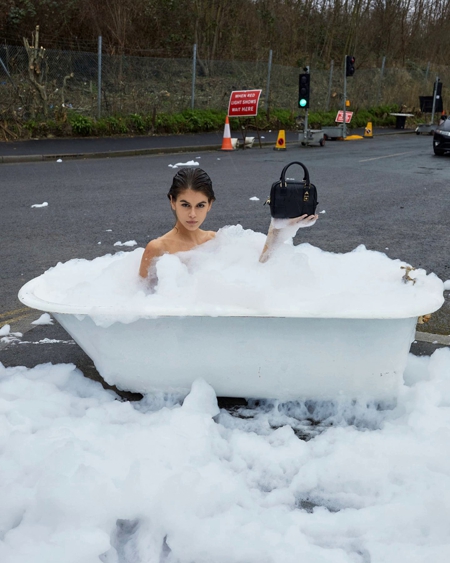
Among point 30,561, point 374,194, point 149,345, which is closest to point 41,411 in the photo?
point 149,345

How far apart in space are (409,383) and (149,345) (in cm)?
132

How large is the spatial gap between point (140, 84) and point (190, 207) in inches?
642

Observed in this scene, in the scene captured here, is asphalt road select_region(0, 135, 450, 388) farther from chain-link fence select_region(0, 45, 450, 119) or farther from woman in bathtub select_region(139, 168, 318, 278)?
chain-link fence select_region(0, 45, 450, 119)

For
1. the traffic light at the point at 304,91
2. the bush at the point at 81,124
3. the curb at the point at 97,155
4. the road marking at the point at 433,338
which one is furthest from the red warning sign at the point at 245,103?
the road marking at the point at 433,338

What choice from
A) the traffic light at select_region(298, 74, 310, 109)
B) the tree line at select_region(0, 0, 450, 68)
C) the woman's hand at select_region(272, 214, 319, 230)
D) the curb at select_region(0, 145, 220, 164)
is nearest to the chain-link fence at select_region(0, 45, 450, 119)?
the tree line at select_region(0, 0, 450, 68)

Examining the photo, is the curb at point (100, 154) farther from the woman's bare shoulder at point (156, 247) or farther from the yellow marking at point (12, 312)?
the woman's bare shoulder at point (156, 247)

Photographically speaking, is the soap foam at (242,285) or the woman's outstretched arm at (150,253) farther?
the woman's outstretched arm at (150,253)

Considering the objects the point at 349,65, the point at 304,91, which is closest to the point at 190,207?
the point at 304,91

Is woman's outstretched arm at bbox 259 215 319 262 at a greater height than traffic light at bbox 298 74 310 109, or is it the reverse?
traffic light at bbox 298 74 310 109

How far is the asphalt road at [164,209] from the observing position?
5.18m

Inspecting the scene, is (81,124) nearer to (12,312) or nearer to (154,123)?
(154,123)

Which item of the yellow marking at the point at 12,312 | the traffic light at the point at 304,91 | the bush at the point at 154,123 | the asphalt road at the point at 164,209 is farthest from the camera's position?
the traffic light at the point at 304,91

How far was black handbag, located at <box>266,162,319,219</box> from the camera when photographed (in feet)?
9.24

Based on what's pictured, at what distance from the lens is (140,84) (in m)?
18.2
